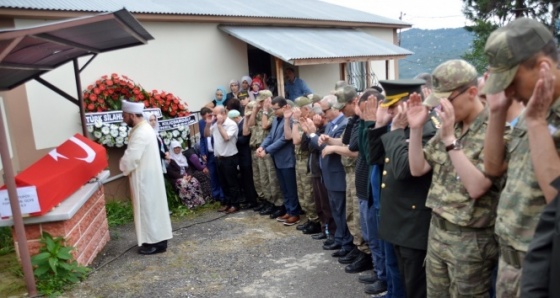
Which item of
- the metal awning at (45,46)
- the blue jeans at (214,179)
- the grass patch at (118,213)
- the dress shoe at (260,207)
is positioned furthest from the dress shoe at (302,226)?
the metal awning at (45,46)

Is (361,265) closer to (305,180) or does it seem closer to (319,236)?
(319,236)

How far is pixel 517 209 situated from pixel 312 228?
4.26 m

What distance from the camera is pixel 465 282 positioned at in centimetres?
245

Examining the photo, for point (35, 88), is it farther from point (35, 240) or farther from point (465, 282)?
point (465, 282)

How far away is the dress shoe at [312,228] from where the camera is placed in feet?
19.9

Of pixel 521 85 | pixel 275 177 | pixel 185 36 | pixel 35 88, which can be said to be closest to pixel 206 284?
pixel 275 177

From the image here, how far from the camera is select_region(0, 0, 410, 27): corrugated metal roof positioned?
7352mm

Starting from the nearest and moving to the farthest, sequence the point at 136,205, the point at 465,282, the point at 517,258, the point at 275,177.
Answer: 1. the point at 517,258
2. the point at 465,282
3. the point at 136,205
4. the point at 275,177

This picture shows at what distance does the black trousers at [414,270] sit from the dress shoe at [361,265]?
168 centimetres

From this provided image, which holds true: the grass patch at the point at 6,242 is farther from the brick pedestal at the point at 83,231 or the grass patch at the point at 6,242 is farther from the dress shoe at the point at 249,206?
the dress shoe at the point at 249,206

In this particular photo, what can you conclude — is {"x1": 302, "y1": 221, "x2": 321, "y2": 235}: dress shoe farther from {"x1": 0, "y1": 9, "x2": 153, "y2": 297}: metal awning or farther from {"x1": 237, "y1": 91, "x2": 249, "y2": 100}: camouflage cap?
{"x1": 237, "y1": 91, "x2": 249, "y2": 100}: camouflage cap

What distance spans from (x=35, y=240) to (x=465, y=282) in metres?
4.04

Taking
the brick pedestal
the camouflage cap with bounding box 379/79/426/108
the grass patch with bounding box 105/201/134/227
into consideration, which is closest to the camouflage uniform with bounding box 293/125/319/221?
the brick pedestal

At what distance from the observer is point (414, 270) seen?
9.74 feet
